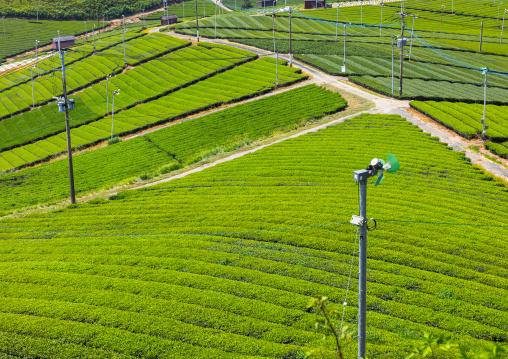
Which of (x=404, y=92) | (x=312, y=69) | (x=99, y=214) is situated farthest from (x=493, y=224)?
(x=312, y=69)

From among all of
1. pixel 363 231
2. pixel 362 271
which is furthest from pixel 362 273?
pixel 363 231

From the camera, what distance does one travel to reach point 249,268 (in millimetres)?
23094

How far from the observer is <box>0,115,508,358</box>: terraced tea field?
17.8 m

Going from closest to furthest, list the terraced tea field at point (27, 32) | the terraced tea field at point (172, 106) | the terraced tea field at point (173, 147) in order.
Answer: the terraced tea field at point (173, 147) < the terraced tea field at point (172, 106) < the terraced tea field at point (27, 32)

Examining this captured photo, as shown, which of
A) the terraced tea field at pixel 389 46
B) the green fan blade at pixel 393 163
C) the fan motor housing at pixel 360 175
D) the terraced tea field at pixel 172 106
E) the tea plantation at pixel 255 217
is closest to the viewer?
the fan motor housing at pixel 360 175

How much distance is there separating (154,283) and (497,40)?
132492mm

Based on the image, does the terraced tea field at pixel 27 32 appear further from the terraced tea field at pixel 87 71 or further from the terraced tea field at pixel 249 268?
the terraced tea field at pixel 249 268

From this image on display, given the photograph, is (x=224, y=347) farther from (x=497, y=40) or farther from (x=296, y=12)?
(x=296, y=12)

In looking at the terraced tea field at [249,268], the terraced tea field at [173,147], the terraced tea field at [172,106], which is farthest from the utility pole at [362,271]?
the terraced tea field at [172,106]

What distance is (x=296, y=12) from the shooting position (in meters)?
155

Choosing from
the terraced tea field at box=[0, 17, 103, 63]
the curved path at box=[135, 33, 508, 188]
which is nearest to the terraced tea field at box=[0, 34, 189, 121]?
the terraced tea field at box=[0, 17, 103, 63]

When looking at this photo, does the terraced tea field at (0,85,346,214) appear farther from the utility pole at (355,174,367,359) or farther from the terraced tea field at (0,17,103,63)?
the terraced tea field at (0,17,103,63)

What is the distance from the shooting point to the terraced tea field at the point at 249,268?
1777 centimetres

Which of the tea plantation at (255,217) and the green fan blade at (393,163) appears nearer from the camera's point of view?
the green fan blade at (393,163)
